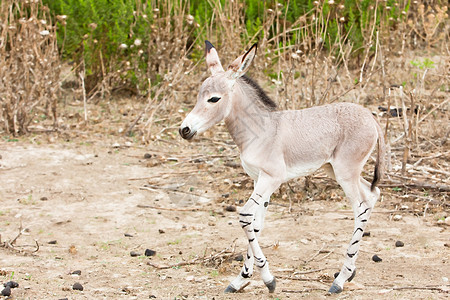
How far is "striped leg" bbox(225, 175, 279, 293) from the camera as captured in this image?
4.91 metres

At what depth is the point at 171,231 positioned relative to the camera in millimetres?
6797

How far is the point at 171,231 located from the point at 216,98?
2.27 metres

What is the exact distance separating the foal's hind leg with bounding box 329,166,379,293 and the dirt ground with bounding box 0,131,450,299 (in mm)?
146

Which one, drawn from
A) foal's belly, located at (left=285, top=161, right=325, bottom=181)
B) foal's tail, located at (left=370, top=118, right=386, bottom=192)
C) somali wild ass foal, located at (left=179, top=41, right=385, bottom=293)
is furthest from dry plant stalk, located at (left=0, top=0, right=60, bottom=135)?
foal's tail, located at (left=370, top=118, right=386, bottom=192)

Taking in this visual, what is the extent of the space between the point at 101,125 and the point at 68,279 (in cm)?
498

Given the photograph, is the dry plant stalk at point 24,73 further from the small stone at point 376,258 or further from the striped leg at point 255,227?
the small stone at point 376,258

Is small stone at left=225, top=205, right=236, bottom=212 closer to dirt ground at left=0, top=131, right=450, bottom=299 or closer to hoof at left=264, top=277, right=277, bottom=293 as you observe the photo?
dirt ground at left=0, top=131, right=450, bottom=299

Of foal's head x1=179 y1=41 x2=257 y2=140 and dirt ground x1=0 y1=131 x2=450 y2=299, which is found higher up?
foal's head x1=179 y1=41 x2=257 y2=140

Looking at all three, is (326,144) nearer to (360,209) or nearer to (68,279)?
(360,209)

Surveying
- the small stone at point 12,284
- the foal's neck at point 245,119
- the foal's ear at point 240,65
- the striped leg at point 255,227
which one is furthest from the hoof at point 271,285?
the small stone at point 12,284

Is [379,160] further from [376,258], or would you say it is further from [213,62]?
[213,62]

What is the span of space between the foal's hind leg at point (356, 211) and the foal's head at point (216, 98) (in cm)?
107

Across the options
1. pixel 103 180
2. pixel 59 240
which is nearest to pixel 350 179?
pixel 59 240

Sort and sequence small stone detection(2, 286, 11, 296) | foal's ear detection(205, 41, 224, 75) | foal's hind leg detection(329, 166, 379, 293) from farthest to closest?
foal's ear detection(205, 41, 224, 75)
foal's hind leg detection(329, 166, 379, 293)
small stone detection(2, 286, 11, 296)
